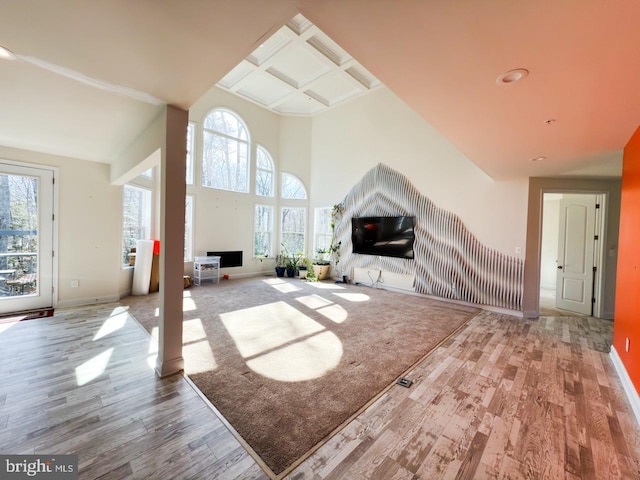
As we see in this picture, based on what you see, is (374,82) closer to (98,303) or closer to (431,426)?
(431,426)

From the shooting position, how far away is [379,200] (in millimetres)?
6566

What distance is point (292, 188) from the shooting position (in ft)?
27.9

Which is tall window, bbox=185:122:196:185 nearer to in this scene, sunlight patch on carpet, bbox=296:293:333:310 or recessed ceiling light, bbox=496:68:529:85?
sunlight patch on carpet, bbox=296:293:333:310

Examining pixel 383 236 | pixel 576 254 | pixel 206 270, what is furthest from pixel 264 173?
pixel 576 254

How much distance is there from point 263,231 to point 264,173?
5.95 feet

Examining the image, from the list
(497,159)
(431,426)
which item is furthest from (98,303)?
(497,159)

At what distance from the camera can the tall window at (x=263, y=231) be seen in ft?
26.7

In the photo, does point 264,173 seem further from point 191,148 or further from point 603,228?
point 603,228

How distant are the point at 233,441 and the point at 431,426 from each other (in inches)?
53.8

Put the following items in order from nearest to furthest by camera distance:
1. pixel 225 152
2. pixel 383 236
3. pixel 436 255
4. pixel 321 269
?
pixel 436 255 < pixel 383 236 < pixel 225 152 < pixel 321 269

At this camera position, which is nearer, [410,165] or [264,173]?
[410,165]

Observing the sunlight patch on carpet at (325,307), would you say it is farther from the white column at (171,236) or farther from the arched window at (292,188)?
the arched window at (292,188)

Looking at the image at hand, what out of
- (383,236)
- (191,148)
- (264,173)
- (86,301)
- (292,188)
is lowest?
(86,301)

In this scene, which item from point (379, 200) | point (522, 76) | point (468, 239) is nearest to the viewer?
point (522, 76)
